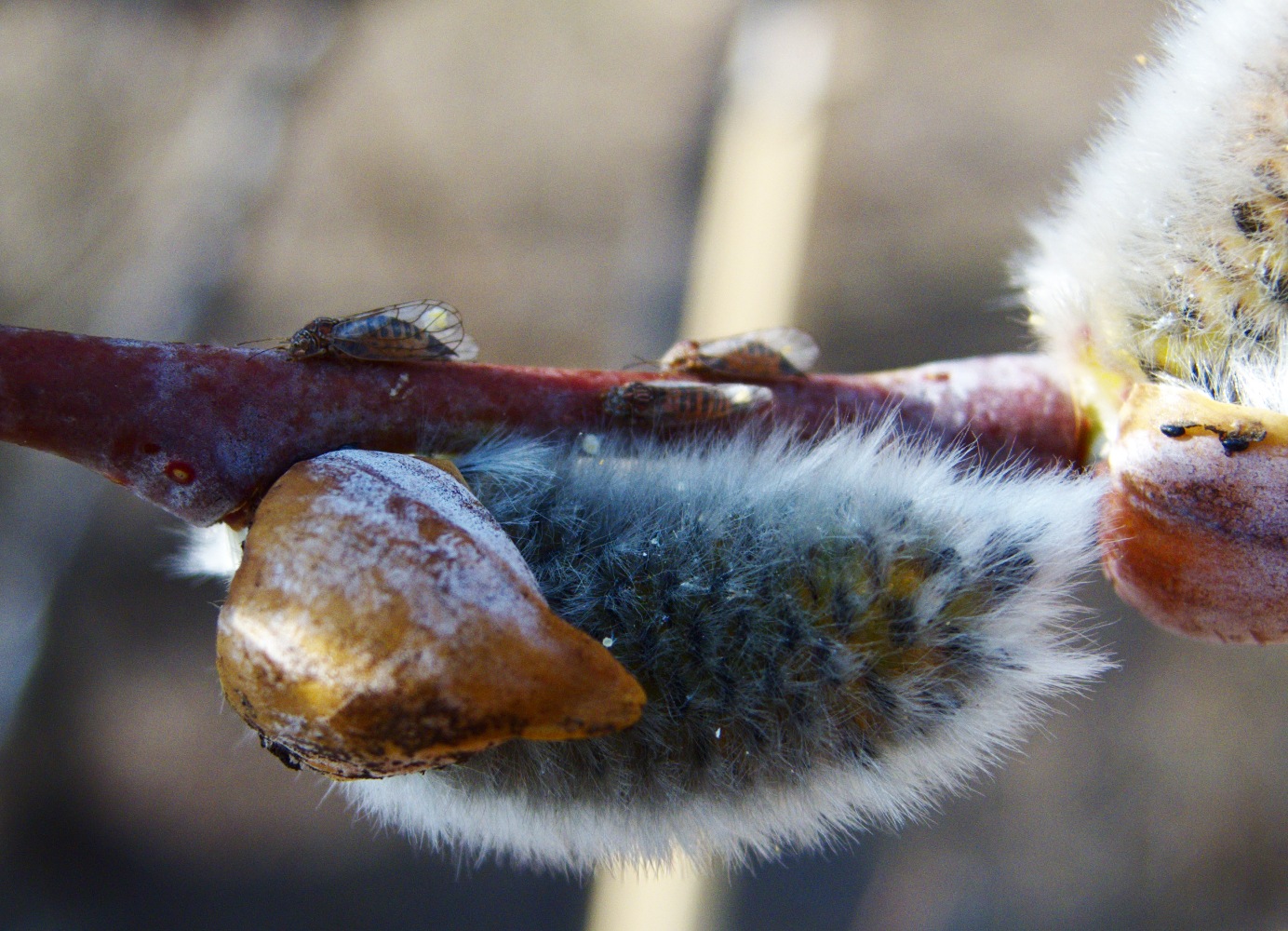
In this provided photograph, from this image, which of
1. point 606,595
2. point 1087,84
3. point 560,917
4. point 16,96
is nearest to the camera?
point 606,595

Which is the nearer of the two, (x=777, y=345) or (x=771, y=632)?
(x=771, y=632)

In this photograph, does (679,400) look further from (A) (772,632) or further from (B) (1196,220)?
(B) (1196,220)

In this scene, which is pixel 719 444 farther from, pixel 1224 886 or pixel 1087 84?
pixel 1087 84

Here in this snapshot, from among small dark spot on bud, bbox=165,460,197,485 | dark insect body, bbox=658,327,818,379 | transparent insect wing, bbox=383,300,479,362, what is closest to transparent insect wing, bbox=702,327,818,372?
dark insect body, bbox=658,327,818,379

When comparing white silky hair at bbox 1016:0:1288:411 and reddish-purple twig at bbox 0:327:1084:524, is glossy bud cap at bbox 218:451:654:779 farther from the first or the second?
white silky hair at bbox 1016:0:1288:411

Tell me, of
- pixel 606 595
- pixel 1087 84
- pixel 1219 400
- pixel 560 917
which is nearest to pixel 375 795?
pixel 606 595

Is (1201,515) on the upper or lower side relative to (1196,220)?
lower

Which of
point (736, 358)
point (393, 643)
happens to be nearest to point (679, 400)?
point (736, 358)
